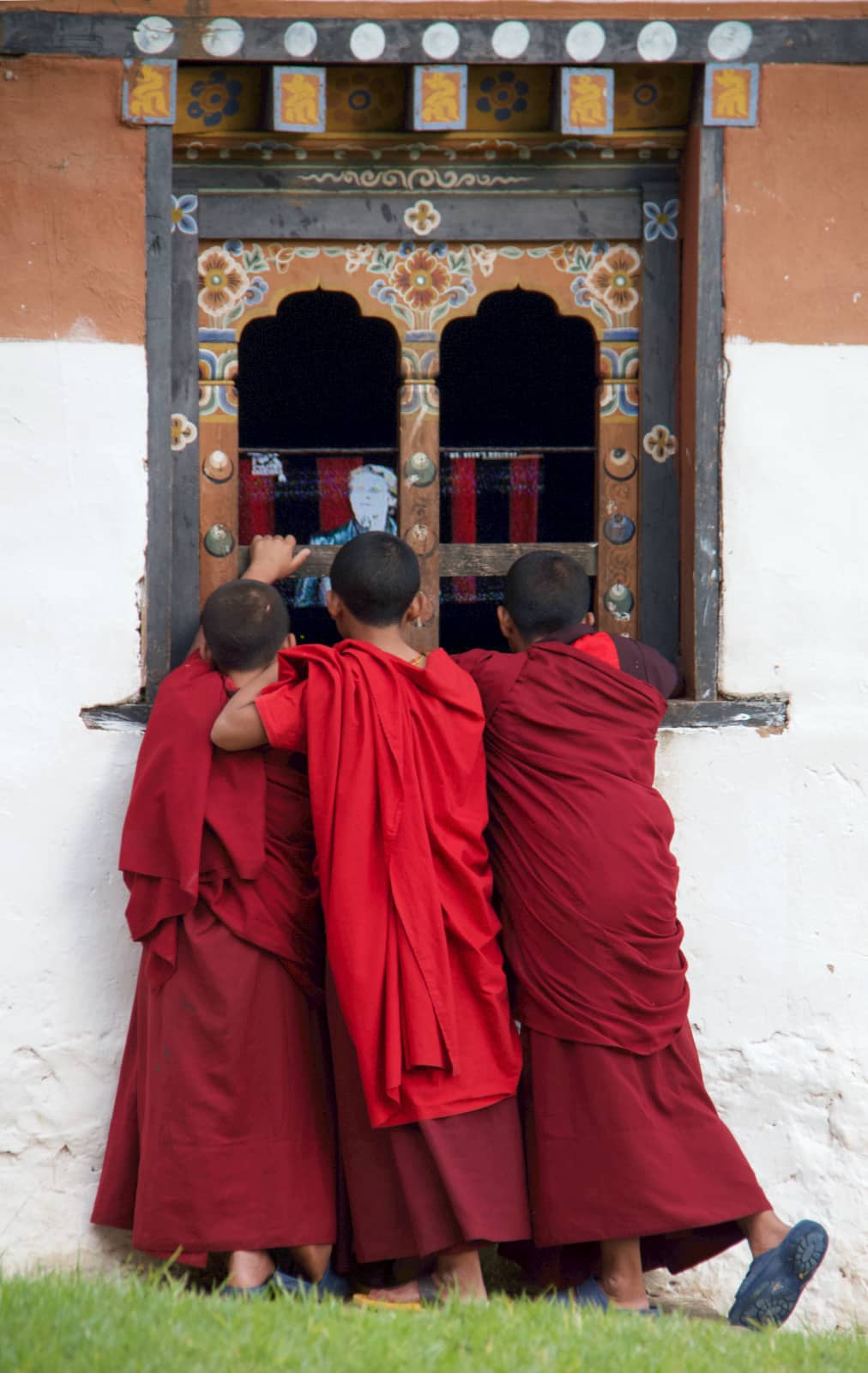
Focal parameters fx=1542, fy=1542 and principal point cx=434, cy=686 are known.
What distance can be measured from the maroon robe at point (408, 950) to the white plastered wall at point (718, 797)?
67cm

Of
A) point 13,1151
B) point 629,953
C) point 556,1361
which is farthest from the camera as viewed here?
point 13,1151

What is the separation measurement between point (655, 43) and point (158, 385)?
4.78 feet

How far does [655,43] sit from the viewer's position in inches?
146

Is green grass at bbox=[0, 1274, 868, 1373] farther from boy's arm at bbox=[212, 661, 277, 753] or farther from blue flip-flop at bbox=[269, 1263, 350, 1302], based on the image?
boy's arm at bbox=[212, 661, 277, 753]

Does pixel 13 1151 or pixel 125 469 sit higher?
pixel 125 469

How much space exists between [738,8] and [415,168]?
87 centimetres

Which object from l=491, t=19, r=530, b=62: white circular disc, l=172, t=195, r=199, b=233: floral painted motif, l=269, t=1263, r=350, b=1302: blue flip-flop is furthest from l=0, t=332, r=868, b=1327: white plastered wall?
l=491, t=19, r=530, b=62: white circular disc

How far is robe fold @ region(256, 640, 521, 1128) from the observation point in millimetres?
3082

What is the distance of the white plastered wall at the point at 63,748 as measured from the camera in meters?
3.56

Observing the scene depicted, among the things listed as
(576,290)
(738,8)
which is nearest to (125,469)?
(576,290)

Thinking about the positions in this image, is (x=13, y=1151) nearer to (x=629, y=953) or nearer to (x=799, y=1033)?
(x=629, y=953)

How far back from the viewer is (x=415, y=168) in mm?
3957

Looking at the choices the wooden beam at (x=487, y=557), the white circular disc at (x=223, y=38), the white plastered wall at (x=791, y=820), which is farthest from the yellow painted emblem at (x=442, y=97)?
the wooden beam at (x=487, y=557)

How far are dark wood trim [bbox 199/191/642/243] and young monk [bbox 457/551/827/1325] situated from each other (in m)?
1.21
